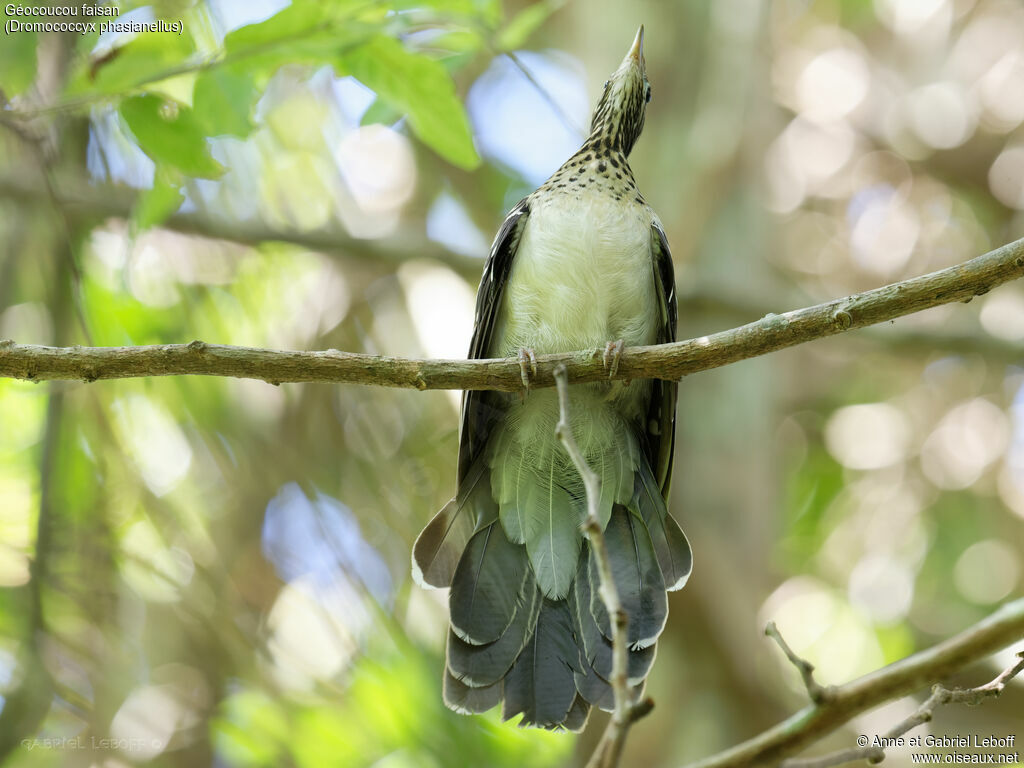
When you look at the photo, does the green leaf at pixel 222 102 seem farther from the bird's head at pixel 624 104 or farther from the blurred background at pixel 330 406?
the bird's head at pixel 624 104

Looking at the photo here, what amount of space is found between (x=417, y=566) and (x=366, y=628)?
1.29 m

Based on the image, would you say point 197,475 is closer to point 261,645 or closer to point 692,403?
point 261,645

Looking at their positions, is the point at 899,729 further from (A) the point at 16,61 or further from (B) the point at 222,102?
(A) the point at 16,61

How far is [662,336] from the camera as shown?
4.01 metres

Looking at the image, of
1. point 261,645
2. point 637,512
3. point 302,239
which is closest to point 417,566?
point 637,512

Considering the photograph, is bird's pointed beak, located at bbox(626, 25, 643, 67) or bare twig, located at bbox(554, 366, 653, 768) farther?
bird's pointed beak, located at bbox(626, 25, 643, 67)

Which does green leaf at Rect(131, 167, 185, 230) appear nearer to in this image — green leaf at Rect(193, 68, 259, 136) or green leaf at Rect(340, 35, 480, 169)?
green leaf at Rect(193, 68, 259, 136)

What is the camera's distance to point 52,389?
4277mm

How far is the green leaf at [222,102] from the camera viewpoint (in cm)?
297

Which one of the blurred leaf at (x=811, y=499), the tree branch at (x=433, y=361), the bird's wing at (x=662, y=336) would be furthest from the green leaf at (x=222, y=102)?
the blurred leaf at (x=811, y=499)

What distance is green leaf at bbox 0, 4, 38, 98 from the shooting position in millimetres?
2855

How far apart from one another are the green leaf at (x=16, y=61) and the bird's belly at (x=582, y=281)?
6.29 feet

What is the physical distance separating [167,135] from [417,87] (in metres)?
0.81

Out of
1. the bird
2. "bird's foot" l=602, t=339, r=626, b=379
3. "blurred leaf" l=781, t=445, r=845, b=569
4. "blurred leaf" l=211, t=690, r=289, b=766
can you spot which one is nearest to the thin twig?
"bird's foot" l=602, t=339, r=626, b=379
